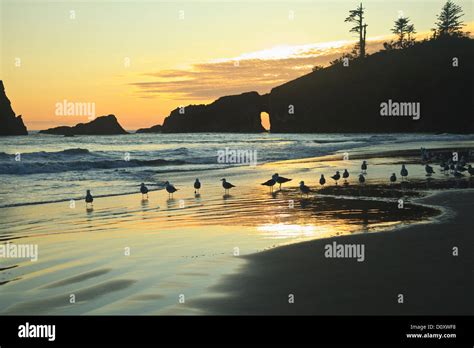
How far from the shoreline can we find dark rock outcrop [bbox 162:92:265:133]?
449 feet

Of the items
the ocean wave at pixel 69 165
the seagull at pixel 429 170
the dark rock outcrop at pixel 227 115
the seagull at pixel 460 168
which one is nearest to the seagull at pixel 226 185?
the seagull at pixel 429 170

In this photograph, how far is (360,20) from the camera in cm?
10319

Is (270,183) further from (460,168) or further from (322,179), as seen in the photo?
(460,168)

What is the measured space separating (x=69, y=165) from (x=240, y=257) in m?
25.5

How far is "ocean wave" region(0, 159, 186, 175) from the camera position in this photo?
98.0 feet

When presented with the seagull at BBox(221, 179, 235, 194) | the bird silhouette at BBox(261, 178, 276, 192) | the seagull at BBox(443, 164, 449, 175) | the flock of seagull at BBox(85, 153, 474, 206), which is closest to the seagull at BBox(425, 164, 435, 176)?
the flock of seagull at BBox(85, 153, 474, 206)

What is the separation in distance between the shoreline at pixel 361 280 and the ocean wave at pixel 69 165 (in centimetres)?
2288

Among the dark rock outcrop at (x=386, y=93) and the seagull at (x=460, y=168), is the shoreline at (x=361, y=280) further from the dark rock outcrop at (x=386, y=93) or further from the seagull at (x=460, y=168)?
the dark rock outcrop at (x=386, y=93)

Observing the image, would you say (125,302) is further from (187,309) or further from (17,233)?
(17,233)

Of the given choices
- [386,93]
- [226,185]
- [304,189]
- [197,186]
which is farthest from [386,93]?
[304,189]

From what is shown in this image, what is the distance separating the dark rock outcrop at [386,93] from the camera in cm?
9369

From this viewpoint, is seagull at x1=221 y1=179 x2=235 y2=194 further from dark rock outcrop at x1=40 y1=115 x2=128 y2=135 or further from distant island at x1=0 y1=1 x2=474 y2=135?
dark rock outcrop at x1=40 y1=115 x2=128 y2=135

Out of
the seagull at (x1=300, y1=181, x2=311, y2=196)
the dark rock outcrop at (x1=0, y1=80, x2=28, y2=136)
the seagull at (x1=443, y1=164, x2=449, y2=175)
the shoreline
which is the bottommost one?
the shoreline

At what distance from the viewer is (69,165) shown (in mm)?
33188
